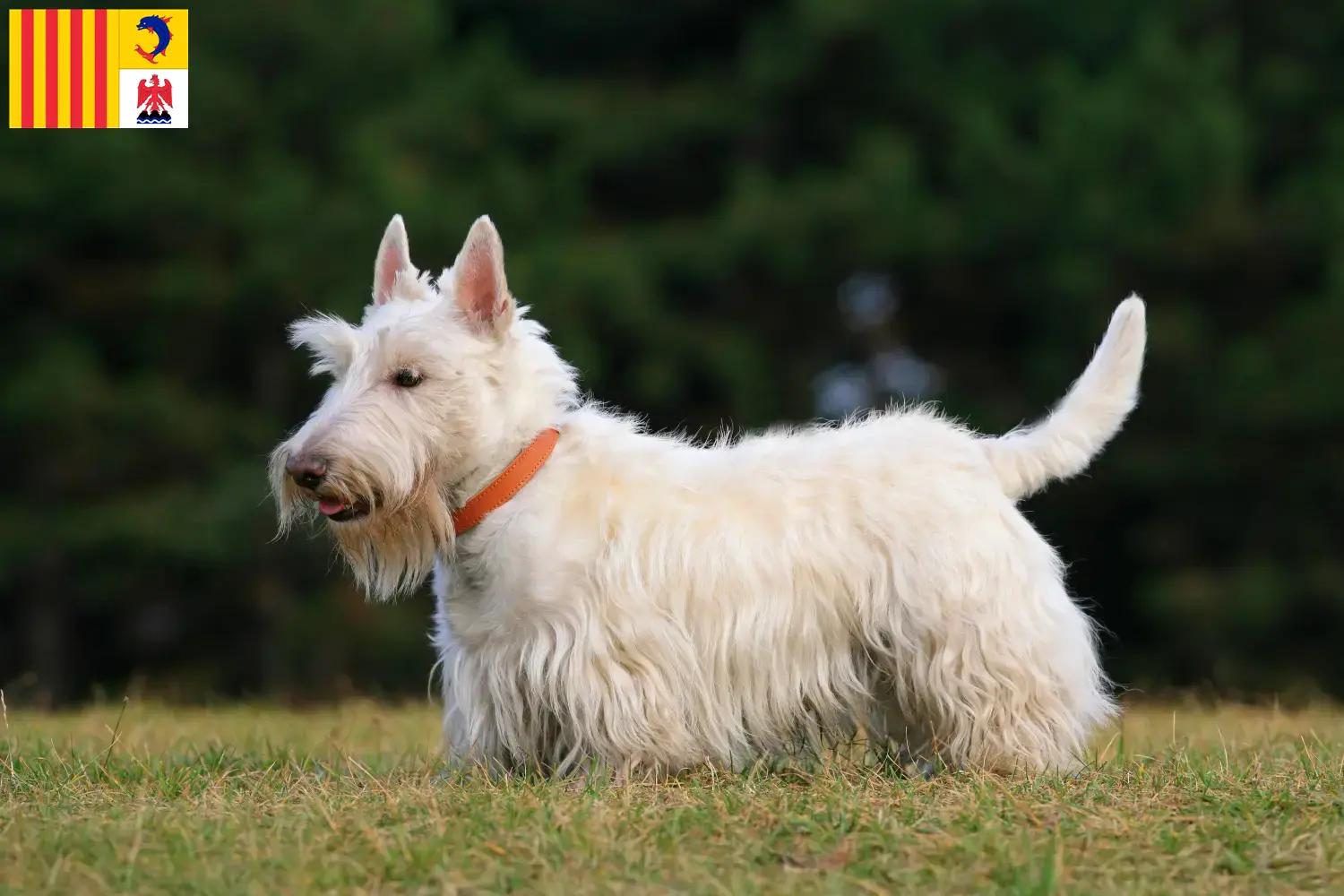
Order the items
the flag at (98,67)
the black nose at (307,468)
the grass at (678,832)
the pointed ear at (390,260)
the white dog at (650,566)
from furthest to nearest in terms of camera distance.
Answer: the flag at (98,67) → the pointed ear at (390,260) → the white dog at (650,566) → the black nose at (307,468) → the grass at (678,832)

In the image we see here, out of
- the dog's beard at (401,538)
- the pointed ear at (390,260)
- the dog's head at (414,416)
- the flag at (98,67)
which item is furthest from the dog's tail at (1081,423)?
the flag at (98,67)

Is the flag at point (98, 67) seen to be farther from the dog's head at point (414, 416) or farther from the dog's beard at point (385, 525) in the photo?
the dog's beard at point (385, 525)

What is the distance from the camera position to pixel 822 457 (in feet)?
18.2

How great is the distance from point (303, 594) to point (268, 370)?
263 cm

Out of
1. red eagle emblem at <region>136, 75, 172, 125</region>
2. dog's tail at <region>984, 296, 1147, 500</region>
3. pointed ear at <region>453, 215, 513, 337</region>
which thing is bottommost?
dog's tail at <region>984, 296, 1147, 500</region>

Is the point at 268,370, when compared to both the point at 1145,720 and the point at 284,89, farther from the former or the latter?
the point at 1145,720

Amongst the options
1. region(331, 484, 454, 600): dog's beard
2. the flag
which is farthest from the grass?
the flag

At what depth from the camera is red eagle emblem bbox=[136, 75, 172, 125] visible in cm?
1499

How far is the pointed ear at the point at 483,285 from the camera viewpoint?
17.1 ft

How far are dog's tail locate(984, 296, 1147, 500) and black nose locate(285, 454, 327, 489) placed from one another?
2392mm

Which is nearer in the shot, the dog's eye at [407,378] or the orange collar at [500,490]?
the dog's eye at [407,378]

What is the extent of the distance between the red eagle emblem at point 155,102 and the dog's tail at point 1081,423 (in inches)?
453

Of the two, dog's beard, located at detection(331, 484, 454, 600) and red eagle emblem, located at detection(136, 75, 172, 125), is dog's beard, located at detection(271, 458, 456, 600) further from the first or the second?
red eagle emblem, located at detection(136, 75, 172, 125)

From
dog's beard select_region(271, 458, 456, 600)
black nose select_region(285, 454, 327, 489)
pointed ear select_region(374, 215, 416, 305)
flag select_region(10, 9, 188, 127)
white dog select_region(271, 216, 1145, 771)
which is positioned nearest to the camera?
black nose select_region(285, 454, 327, 489)
